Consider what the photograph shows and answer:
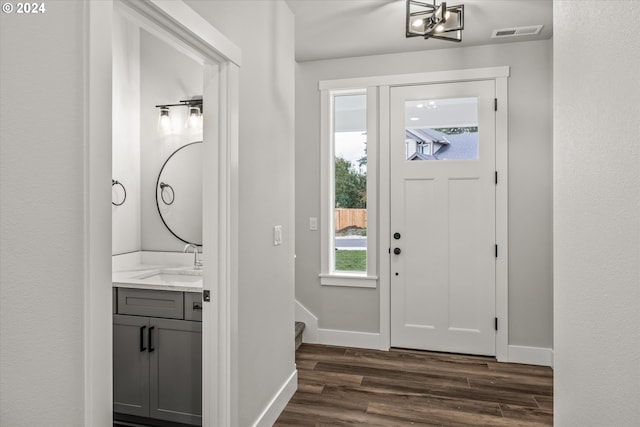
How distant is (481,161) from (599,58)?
7.67ft

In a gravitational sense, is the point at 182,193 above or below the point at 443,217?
above

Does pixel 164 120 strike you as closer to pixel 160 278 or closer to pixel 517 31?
pixel 160 278

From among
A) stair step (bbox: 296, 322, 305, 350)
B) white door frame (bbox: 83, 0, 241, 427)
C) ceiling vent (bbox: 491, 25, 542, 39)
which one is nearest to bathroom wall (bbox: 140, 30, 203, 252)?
Result: white door frame (bbox: 83, 0, 241, 427)

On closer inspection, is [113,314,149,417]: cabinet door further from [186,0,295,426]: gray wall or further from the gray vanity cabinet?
[186,0,295,426]: gray wall

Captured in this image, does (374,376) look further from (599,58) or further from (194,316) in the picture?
(599,58)

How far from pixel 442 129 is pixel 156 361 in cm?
281

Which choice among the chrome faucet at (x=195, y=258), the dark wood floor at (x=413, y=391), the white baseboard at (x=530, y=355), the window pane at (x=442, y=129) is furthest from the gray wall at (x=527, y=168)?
the chrome faucet at (x=195, y=258)

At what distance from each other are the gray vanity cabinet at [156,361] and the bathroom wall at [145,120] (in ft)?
2.56

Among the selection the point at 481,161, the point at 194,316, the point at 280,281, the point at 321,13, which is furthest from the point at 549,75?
the point at 194,316

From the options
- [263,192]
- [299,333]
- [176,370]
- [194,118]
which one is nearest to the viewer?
[176,370]

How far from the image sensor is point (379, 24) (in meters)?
3.04

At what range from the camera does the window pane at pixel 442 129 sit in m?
3.52

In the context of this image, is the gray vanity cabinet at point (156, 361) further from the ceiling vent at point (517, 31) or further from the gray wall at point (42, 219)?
the ceiling vent at point (517, 31)

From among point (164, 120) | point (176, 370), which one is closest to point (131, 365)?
point (176, 370)
